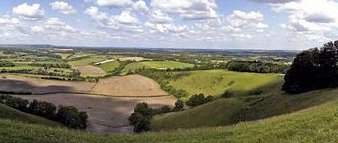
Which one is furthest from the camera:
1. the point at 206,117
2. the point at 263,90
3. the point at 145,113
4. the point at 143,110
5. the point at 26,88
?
the point at 26,88

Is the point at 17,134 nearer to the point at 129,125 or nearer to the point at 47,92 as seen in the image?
the point at 129,125

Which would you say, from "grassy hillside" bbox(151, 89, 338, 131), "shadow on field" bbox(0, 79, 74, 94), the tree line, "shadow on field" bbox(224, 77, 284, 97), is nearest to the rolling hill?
"grassy hillside" bbox(151, 89, 338, 131)

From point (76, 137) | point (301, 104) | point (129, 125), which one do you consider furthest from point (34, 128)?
point (129, 125)

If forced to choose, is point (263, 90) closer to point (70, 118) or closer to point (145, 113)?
point (145, 113)

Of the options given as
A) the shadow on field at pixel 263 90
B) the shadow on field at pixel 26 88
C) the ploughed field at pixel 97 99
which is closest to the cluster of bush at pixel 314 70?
the shadow on field at pixel 263 90

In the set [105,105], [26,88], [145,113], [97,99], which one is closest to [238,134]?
[145,113]
